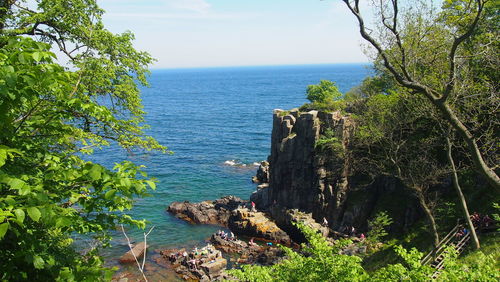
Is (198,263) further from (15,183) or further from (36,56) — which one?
(36,56)

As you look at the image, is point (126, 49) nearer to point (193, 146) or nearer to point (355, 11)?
point (355, 11)

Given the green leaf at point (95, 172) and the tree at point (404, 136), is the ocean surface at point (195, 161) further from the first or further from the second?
the green leaf at point (95, 172)

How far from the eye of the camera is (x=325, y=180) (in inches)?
1513

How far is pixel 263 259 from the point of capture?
3297 cm

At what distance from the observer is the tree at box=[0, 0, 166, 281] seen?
549cm

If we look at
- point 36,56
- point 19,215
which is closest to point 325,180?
point 36,56

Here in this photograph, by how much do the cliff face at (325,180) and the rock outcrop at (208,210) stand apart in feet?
18.6

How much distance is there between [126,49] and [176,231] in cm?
3019

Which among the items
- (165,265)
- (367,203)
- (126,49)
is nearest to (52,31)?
(126,49)

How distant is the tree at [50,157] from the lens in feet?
18.0

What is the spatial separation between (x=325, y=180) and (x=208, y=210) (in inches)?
626

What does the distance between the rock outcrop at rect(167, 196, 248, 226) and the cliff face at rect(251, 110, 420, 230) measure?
566 centimetres

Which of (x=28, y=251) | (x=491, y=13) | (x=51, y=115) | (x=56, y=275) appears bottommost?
(x=56, y=275)

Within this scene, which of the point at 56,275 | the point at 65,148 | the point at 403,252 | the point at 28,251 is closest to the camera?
the point at 28,251
